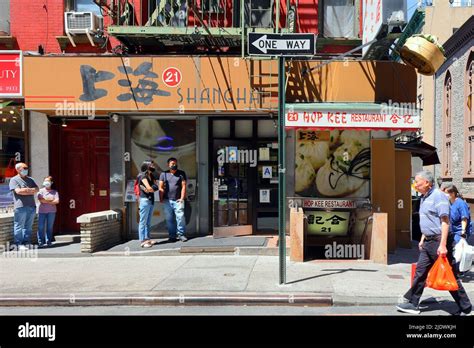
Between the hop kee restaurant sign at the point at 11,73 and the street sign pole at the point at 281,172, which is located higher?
the hop kee restaurant sign at the point at 11,73

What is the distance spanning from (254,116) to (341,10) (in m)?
3.38

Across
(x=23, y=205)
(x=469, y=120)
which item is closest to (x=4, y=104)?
(x=23, y=205)

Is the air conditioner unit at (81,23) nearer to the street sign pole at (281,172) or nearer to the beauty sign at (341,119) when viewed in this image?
the beauty sign at (341,119)

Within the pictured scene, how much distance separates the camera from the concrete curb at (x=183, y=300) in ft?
21.9

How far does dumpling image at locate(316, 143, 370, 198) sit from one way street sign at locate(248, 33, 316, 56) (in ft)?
14.3

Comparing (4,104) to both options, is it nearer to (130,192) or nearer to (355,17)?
(130,192)

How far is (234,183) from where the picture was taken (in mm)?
11367

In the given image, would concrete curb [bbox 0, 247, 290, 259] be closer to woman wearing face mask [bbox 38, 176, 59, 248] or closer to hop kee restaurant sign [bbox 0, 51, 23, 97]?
woman wearing face mask [bbox 38, 176, 59, 248]

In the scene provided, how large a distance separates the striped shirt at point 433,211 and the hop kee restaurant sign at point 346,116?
2.87 meters

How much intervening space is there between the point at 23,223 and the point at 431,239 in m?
8.58

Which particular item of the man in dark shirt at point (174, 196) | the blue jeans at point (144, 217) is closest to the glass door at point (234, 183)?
the man in dark shirt at point (174, 196)

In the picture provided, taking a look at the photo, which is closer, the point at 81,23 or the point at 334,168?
the point at 81,23

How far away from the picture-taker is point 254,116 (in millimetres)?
11430

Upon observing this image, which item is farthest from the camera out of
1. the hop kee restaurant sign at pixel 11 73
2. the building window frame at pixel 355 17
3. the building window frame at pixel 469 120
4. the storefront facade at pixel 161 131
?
the building window frame at pixel 469 120
